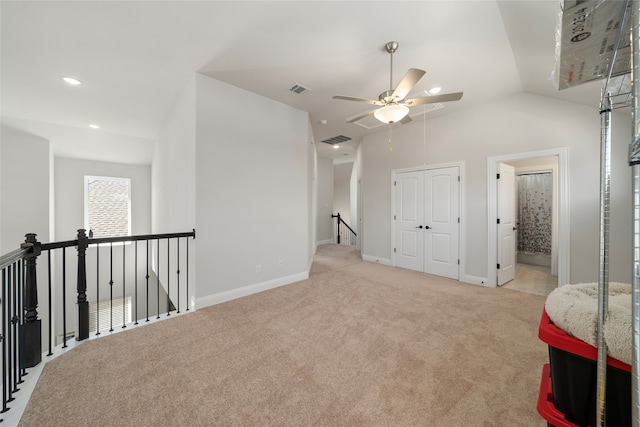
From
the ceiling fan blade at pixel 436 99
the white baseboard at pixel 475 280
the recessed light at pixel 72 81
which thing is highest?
the recessed light at pixel 72 81

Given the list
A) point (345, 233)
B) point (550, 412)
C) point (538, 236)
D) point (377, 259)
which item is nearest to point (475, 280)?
point (377, 259)

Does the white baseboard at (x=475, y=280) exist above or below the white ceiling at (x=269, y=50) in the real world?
below

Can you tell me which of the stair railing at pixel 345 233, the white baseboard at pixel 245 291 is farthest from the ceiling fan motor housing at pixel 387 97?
the stair railing at pixel 345 233

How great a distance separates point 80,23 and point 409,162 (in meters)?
4.73

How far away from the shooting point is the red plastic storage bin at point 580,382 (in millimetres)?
703

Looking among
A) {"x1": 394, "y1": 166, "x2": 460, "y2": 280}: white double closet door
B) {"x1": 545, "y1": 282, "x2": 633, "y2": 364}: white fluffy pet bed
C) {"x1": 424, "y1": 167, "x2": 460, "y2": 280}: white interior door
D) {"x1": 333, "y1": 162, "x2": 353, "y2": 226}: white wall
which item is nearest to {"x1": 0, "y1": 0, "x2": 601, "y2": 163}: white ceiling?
{"x1": 545, "y1": 282, "x2": 633, "y2": 364}: white fluffy pet bed

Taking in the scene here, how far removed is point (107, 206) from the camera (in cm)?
672

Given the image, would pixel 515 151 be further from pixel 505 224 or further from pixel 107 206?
pixel 107 206

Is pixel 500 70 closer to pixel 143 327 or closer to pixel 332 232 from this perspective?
pixel 143 327

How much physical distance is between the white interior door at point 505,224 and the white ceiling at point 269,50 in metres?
1.26

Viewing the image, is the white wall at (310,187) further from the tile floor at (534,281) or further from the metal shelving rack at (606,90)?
the metal shelving rack at (606,90)

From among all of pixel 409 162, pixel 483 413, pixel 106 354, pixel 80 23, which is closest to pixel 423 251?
pixel 409 162

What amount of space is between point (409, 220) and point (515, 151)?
6.48ft

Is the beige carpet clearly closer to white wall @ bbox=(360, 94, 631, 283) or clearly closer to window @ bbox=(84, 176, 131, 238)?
white wall @ bbox=(360, 94, 631, 283)
